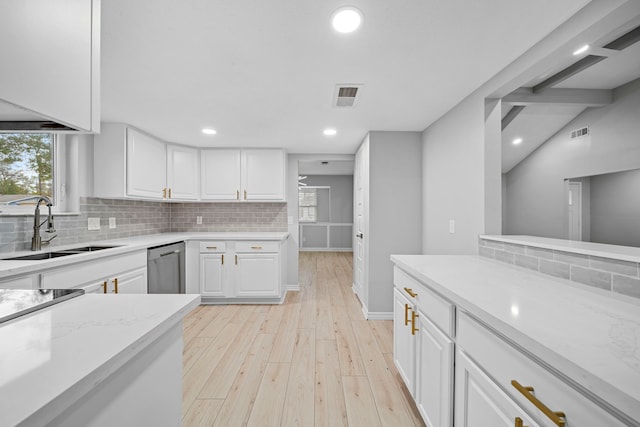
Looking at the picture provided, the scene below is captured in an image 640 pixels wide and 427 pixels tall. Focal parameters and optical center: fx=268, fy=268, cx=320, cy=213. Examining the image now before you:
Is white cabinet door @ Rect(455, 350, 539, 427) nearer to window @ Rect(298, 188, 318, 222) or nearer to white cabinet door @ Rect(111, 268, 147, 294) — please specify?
white cabinet door @ Rect(111, 268, 147, 294)

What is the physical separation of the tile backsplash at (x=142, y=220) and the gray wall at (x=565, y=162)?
9.82ft

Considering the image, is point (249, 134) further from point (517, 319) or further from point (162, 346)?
point (517, 319)

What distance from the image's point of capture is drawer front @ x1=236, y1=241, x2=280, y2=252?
11.6 feet

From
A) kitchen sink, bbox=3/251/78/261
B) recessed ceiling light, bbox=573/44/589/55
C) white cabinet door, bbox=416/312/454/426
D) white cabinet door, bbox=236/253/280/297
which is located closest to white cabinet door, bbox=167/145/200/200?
white cabinet door, bbox=236/253/280/297

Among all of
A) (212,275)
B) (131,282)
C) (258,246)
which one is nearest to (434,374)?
(131,282)

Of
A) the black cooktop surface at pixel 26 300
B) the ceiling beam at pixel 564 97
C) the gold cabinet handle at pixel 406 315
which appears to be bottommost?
the gold cabinet handle at pixel 406 315

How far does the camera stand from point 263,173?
3.85 m

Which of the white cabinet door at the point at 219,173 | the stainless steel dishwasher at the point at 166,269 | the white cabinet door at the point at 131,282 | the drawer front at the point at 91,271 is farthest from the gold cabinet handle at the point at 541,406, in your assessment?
the white cabinet door at the point at 219,173

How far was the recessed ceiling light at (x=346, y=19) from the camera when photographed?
1256 millimetres

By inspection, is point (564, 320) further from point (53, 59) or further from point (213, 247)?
point (213, 247)

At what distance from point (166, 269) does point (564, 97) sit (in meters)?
3.85

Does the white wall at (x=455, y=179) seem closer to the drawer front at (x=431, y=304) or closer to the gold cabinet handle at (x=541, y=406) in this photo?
the drawer front at (x=431, y=304)

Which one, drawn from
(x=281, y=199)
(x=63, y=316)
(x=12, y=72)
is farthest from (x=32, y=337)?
(x=281, y=199)

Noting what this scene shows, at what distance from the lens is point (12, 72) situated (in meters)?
0.69
